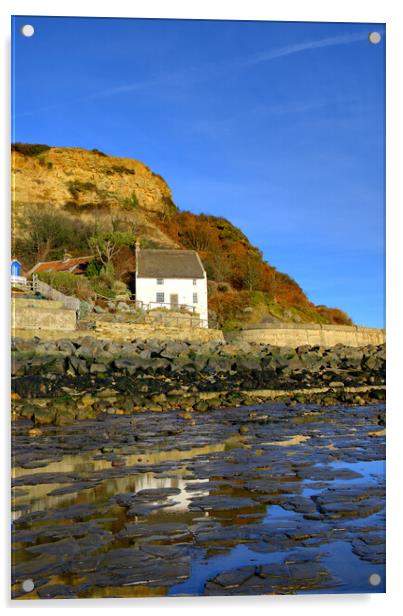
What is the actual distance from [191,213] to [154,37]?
10.7 ft

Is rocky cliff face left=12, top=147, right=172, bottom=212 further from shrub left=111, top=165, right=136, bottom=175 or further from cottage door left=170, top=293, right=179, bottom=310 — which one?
cottage door left=170, top=293, right=179, bottom=310

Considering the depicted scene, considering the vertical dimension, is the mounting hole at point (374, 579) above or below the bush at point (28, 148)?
below

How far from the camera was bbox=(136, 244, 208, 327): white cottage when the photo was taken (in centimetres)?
976

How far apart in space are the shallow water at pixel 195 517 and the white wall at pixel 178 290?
378cm

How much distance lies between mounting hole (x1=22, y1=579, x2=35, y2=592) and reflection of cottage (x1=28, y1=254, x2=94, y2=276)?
20.2 ft

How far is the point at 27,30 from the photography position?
4.72m

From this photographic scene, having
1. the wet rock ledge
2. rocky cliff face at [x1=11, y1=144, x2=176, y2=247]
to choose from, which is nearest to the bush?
rocky cliff face at [x1=11, y1=144, x2=176, y2=247]

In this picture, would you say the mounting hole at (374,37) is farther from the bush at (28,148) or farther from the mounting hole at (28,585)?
the mounting hole at (28,585)

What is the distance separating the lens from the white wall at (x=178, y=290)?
34.2 ft

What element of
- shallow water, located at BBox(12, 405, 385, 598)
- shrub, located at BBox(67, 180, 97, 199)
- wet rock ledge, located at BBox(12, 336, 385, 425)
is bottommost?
shallow water, located at BBox(12, 405, 385, 598)

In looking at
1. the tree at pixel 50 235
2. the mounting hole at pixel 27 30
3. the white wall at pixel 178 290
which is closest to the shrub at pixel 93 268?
the tree at pixel 50 235

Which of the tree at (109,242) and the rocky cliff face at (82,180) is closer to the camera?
the rocky cliff face at (82,180)

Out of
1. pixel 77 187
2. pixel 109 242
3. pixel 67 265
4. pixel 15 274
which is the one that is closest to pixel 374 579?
pixel 15 274
